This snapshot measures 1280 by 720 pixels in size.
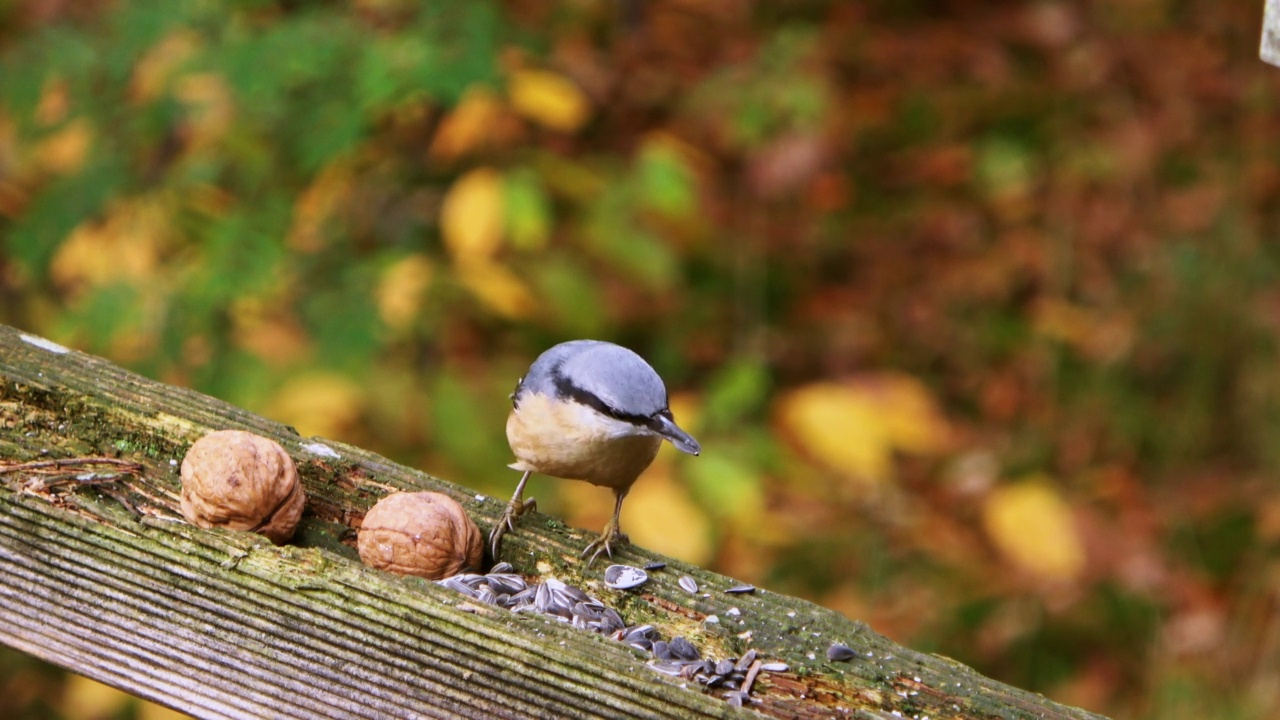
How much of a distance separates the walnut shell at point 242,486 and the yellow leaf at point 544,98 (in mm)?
2829

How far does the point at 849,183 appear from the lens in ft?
21.8

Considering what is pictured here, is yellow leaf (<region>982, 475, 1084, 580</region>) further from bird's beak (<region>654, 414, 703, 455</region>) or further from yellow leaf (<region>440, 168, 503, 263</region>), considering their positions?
bird's beak (<region>654, 414, 703, 455</region>)

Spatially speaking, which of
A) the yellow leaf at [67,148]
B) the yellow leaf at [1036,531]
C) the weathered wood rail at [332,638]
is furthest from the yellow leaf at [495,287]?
the weathered wood rail at [332,638]

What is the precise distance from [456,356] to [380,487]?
115 inches

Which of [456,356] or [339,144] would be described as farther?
[456,356]

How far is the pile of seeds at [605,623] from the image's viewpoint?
1.57 m

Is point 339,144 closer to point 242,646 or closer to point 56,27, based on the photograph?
point 56,27

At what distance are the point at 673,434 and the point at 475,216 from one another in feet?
7.58

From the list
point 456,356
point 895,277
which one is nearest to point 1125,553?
point 895,277

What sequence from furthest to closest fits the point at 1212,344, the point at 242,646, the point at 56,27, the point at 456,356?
the point at 1212,344, the point at 456,356, the point at 56,27, the point at 242,646

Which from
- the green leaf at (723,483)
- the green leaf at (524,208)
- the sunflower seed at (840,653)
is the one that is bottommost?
the sunflower seed at (840,653)

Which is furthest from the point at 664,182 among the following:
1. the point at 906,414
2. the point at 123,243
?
the point at 123,243

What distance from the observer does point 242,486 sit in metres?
1.71

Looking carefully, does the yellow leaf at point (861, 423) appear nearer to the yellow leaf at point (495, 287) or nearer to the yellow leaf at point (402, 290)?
the yellow leaf at point (495, 287)
